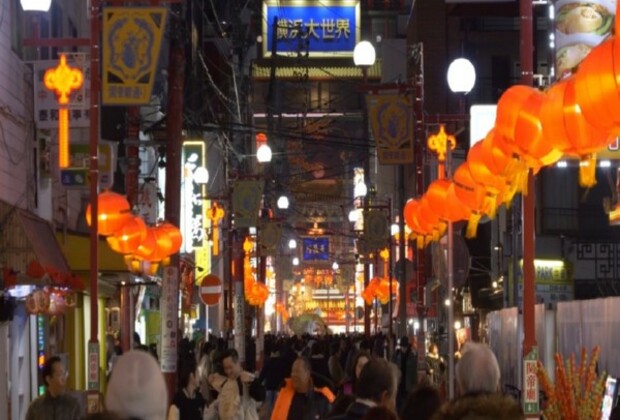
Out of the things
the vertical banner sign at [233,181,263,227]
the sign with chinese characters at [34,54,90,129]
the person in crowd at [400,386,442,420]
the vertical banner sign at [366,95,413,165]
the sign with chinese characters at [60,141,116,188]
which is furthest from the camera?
the vertical banner sign at [233,181,263,227]

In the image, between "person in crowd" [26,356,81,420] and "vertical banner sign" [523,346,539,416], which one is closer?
"vertical banner sign" [523,346,539,416]

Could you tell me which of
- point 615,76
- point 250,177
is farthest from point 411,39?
point 615,76

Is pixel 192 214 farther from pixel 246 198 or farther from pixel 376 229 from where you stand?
pixel 246 198

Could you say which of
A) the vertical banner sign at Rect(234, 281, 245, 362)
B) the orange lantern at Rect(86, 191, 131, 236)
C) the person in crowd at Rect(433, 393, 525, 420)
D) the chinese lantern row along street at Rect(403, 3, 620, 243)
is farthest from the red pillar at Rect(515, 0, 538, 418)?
the vertical banner sign at Rect(234, 281, 245, 362)

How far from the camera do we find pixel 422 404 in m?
9.27

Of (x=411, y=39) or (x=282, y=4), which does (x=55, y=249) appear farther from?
(x=411, y=39)

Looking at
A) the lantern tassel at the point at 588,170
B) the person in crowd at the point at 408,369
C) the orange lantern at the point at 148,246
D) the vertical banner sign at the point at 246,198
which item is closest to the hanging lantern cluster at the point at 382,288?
the vertical banner sign at the point at 246,198

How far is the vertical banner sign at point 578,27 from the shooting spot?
698 inches

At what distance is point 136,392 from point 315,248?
83.4 metres

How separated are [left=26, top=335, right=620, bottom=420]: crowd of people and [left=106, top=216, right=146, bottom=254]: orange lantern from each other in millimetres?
2945

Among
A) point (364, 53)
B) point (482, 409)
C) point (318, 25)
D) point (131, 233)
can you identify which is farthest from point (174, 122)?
point (318, 25)

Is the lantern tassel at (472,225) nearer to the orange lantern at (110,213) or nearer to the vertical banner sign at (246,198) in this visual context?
the orange lantern at (110,213)

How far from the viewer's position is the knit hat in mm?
7539

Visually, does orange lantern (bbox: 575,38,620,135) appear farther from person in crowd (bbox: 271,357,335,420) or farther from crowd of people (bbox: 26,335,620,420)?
person in crowd (bbox: 271,357,335,420)
